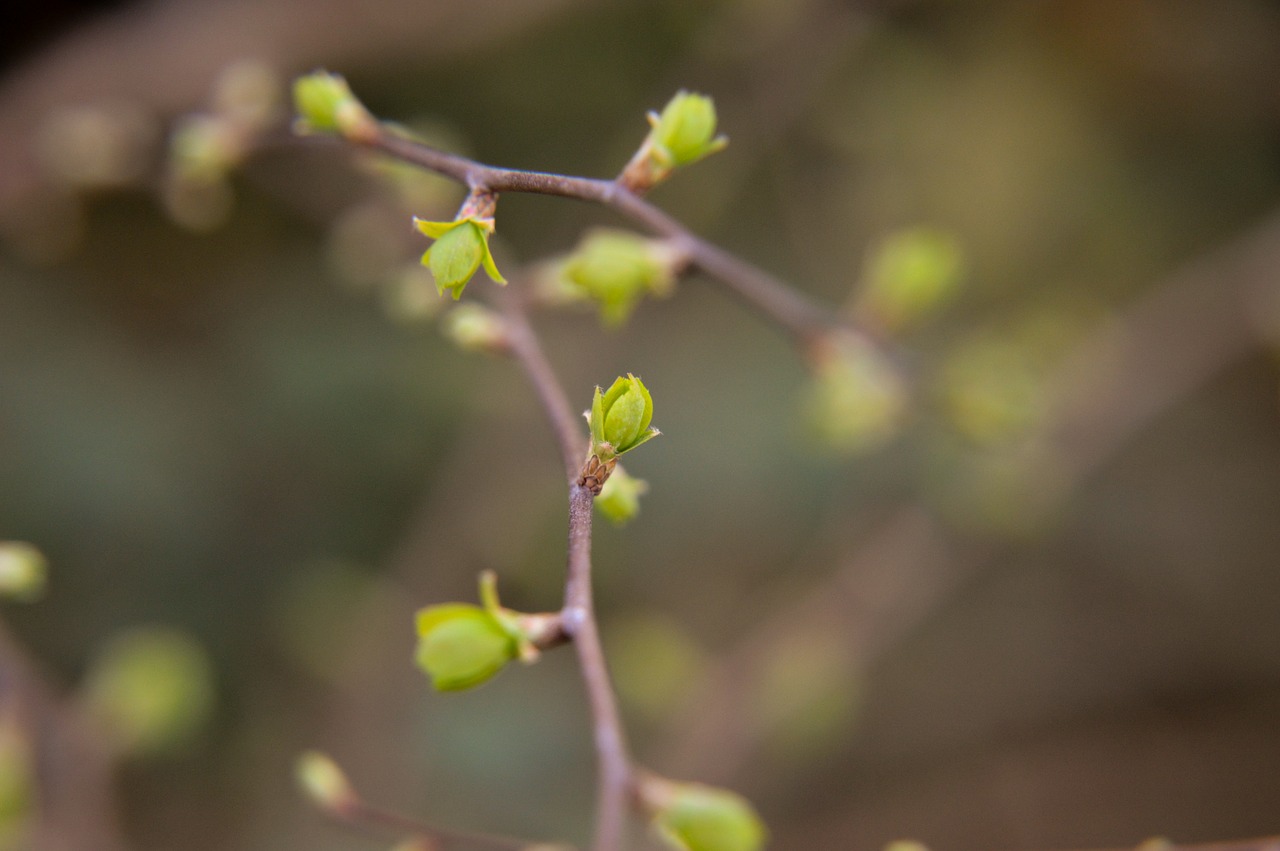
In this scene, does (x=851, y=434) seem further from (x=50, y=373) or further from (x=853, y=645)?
(x=50, y=373)

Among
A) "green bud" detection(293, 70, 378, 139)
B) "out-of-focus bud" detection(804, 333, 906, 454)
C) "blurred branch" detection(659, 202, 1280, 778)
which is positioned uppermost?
"blurred branch" detection(659, 202, 1280, 778)

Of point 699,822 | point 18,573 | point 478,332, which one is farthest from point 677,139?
point 18,573

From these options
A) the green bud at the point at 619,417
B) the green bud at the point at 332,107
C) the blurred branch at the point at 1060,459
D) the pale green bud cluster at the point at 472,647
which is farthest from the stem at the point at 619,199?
the blurred branch at the point at 1060,459

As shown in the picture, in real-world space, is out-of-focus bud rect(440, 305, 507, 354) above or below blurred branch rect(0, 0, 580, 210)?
below

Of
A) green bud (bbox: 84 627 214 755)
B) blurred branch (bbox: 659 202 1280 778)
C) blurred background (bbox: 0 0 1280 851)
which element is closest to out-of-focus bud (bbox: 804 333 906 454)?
blurred background (bbox: 0 0 1280 851)

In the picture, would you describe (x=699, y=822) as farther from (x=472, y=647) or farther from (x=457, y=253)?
(x=457, y=253)

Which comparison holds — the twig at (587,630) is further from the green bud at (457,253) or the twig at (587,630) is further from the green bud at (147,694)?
the green bud at (147,694)

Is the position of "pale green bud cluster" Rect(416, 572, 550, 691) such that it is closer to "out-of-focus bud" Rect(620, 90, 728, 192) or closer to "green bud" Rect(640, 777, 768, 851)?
"green bud" Rect(640, 777, 768, 851)
